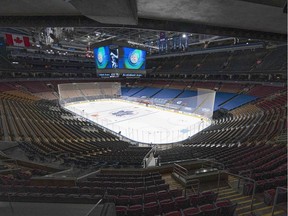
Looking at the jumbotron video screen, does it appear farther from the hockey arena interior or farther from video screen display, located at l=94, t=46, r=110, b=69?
the hockey arena interior

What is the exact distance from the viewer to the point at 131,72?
21.2 meters

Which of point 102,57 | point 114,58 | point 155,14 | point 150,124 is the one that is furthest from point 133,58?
point 155,14

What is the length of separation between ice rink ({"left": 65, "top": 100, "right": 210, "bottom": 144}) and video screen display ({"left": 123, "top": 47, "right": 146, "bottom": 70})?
7.14 m

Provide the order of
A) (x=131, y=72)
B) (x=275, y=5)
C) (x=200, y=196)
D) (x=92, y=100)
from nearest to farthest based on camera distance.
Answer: (x=200, y=196) < (x=275, y=5) < (x=131, y=72) < (x=92, y=100)

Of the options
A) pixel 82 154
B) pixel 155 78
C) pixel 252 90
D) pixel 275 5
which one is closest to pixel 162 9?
pixel 275 5

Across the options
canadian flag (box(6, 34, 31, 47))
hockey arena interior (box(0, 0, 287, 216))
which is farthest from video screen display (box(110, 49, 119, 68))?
canadian flag (box(6, 34, 31, 47))

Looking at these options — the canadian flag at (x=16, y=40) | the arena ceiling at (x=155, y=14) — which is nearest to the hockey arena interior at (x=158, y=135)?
the arena ceiling at (x=155, y=14)

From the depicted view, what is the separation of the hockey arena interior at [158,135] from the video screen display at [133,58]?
4.4 inches

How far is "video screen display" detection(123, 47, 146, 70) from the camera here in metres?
20.4

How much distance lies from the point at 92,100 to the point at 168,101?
1820cm

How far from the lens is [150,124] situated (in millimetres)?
23734

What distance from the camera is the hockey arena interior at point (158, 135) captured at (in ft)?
14.6

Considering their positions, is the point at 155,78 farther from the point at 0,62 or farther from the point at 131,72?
the point at 0,62

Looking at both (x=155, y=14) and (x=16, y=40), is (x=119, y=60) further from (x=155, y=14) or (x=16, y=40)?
(x=155, y=14)
